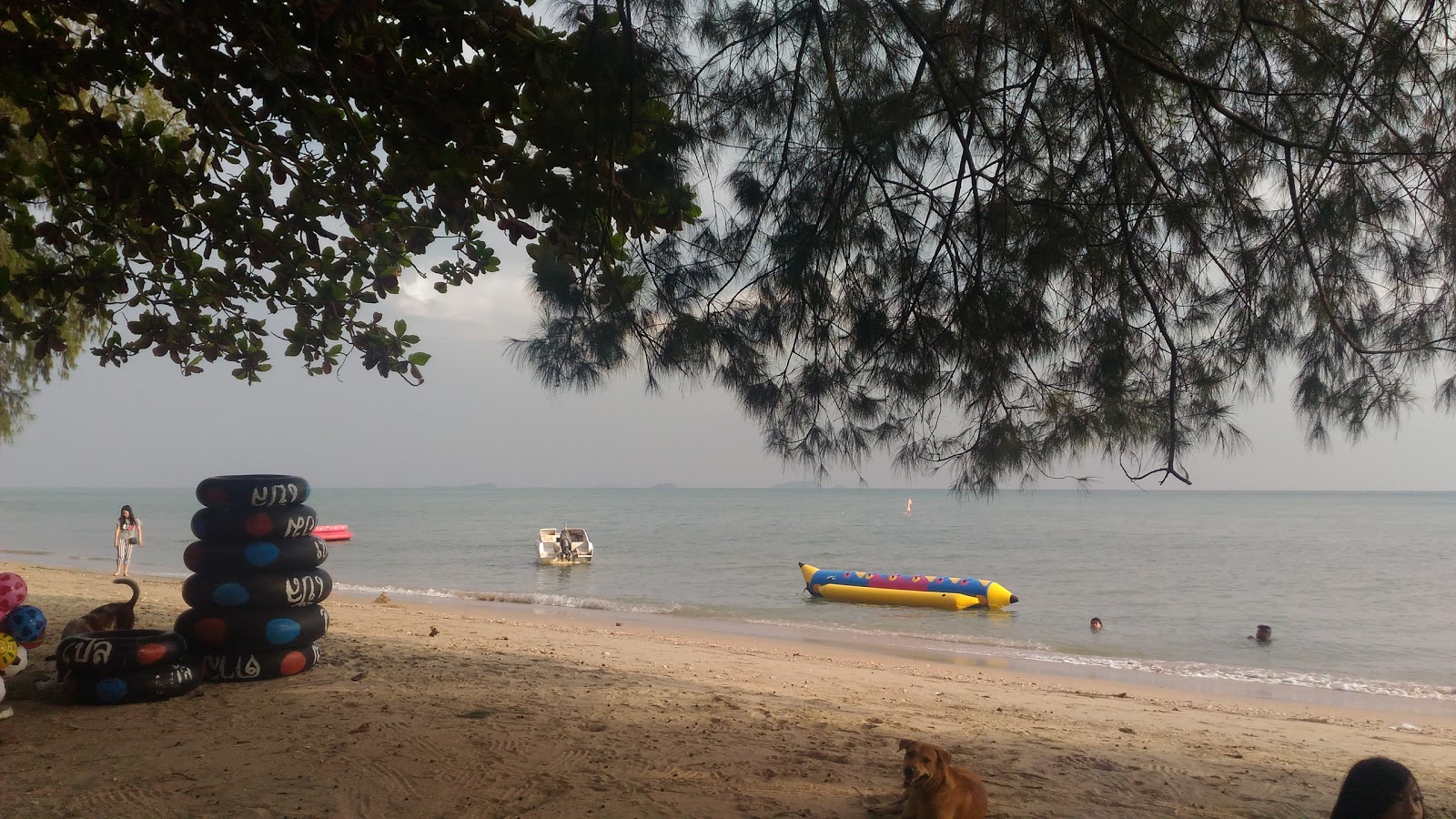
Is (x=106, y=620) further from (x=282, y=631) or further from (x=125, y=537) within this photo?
(x=125, y=537)

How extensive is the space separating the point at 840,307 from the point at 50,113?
3960mm

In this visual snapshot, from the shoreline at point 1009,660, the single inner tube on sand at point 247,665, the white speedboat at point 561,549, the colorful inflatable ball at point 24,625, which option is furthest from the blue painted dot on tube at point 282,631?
the white speedboat at point 561,549

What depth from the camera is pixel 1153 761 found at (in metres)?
5.05

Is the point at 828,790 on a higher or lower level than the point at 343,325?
lower

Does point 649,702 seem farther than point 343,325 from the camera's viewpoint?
Yes

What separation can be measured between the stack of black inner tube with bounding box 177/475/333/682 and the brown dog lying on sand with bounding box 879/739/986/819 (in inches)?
161

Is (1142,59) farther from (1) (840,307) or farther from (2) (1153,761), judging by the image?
(2) (1153,761)

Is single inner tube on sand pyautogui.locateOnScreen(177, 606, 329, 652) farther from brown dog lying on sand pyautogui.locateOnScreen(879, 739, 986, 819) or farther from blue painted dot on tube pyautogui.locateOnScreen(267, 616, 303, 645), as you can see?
brown dog lying on sand pyautogui.locateOnScreen(879, 739, 986, 819)

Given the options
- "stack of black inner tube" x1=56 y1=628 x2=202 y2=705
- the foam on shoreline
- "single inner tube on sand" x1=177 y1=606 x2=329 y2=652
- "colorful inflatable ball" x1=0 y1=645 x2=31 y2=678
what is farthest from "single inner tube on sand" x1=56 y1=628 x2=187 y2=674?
the foam on shoreline

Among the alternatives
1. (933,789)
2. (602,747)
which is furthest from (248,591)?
(933,789)

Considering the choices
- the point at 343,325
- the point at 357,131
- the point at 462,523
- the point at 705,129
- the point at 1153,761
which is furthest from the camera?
the point at 462,523

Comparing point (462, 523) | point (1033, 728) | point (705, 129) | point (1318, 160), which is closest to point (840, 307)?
point (705, 129)

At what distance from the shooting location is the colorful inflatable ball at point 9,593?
536 centimetres

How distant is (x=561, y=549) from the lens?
27.1 metres
